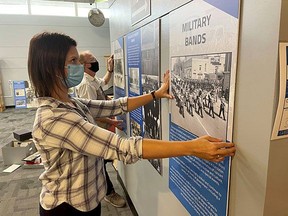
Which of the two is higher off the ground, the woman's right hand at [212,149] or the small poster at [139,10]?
the small poster at [139,10]

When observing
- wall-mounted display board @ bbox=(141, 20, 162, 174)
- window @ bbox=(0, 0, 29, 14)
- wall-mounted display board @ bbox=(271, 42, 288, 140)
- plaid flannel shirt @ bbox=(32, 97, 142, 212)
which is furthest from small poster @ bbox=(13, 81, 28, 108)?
wall-mounted display board @ bbox=(271, 42, 288, 140)

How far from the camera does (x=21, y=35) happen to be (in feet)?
25.5

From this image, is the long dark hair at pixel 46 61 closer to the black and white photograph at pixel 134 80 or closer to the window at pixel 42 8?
the black and white photograph at pixel 134 80

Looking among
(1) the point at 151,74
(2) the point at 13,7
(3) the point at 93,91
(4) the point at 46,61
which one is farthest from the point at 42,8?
(4) the point at 46,61

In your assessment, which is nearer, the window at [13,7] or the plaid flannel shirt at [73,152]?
the plaid flannel shirt at [73,152]

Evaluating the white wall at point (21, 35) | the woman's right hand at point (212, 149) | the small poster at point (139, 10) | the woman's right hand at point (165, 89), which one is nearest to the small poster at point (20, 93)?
the white wall at point (21, 35)

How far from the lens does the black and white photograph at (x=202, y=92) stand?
824 millimetres

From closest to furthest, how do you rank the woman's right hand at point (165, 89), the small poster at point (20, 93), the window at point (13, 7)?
the woman's right hand at point (165, 89) < the window at point (13, 7) < the small poster at point (20, 93)

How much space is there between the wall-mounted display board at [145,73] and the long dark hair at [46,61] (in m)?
0.52

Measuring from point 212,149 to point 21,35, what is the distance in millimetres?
8590

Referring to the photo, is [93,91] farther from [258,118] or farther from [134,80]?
[258,118]

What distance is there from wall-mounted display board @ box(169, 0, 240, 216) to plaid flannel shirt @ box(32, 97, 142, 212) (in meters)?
0.29

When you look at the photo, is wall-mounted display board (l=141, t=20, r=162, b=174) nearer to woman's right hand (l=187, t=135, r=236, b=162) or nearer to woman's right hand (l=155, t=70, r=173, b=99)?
woman's right hand (l=155, t=70, r=173, b=99)

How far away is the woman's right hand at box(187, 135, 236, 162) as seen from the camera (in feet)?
2.67
